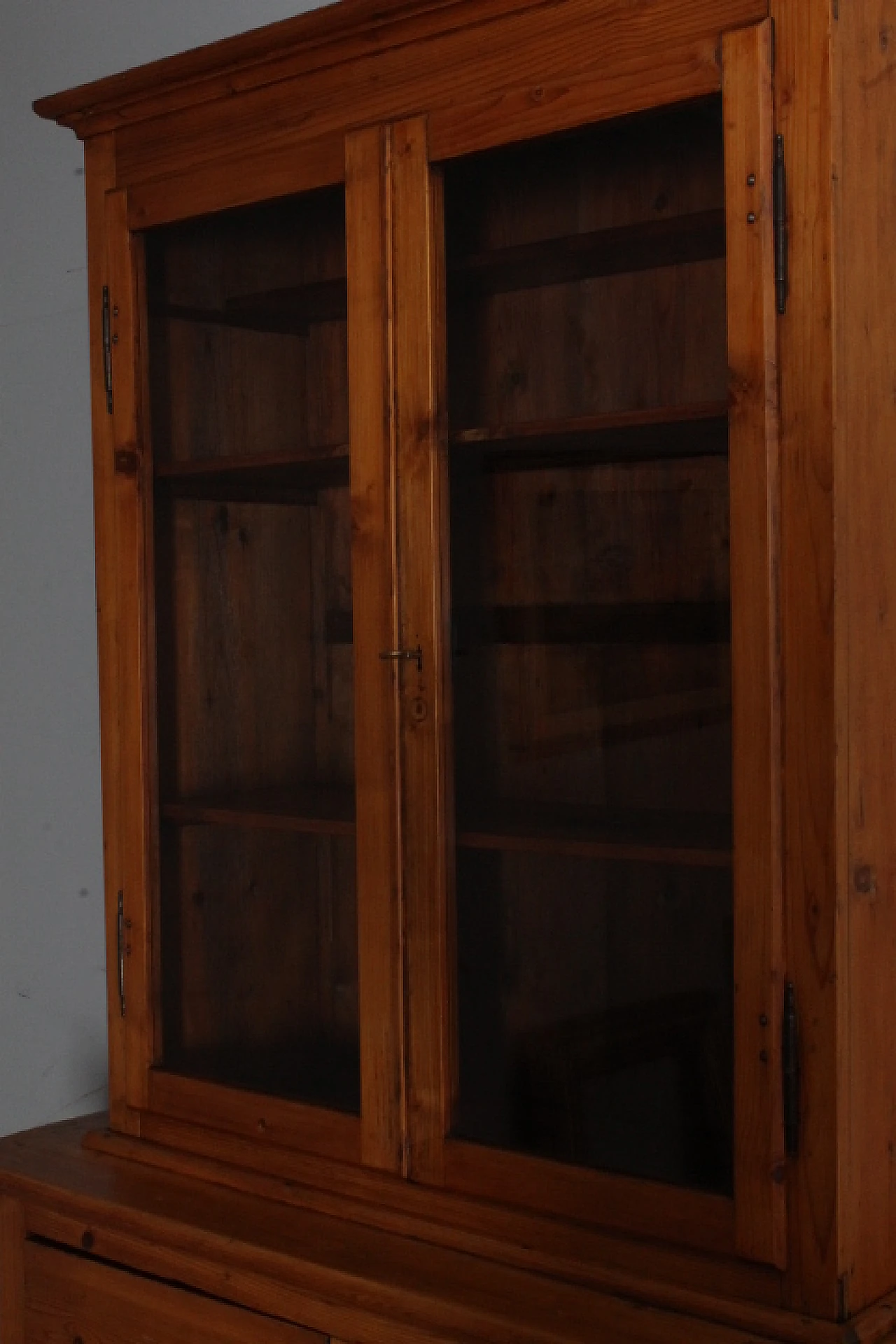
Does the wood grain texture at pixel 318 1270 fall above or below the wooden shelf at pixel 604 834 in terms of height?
below

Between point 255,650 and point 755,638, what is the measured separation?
2.20ft

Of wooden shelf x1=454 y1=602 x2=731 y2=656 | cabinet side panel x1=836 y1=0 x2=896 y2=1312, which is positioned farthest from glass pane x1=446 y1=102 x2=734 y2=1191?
cabinet side panel x1=836 y1=0 x2=896 y2=1312

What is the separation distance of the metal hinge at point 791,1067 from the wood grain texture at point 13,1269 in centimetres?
101

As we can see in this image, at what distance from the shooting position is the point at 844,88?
1.40 m

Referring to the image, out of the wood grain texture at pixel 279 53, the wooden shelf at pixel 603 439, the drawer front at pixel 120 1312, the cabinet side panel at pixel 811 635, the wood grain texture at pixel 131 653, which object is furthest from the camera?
the wood grain texture at pixel 131 653

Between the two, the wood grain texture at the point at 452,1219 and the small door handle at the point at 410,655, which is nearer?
the wood grain texture at the point at 452,1219

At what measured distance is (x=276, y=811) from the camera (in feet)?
6.24

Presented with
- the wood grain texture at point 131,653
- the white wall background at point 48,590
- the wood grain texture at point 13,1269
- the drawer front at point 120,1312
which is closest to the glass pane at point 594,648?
the drawer front at point 120,1312

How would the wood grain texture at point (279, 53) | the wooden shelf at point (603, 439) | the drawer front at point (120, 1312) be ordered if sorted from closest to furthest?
the wooden shelf at point (603, 439) < the wood grain texture at point (279, 53) < the drawer front at point (120, 1312)

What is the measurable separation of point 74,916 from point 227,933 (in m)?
0.90

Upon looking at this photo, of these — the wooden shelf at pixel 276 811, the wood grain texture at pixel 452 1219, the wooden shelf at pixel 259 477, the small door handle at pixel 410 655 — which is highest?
the wooden shelf at pixel 259 477

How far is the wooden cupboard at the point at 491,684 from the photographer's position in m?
1.43

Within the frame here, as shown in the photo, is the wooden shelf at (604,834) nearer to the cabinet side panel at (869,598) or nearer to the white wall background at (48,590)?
the cabinet side panel at (869,598)

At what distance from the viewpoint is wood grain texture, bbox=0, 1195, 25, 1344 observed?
1.99m
